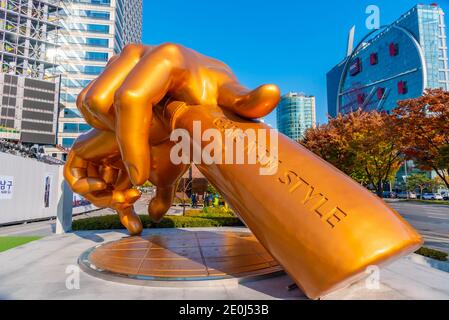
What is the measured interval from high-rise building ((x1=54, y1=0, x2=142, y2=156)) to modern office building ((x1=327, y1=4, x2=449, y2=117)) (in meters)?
57.5

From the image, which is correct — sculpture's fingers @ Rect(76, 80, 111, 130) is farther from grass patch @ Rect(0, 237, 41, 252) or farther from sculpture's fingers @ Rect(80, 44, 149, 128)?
grass patch @ Rect(0, 237, 41, 252)

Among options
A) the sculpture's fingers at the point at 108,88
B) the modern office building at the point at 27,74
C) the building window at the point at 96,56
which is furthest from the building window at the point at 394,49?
the sculpture's fingers at the point at 108,88

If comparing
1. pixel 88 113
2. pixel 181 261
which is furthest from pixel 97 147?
pixel 181 261

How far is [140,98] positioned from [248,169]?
1.95m

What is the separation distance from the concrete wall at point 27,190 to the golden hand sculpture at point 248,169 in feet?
25.9

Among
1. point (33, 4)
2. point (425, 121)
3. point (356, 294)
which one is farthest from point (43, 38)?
point (356, 294)

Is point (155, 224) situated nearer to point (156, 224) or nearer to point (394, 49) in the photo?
point (156, 224)

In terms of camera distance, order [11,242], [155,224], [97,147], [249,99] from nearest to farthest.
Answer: [249,99] < [97,147] < [11,242] < [155,224]

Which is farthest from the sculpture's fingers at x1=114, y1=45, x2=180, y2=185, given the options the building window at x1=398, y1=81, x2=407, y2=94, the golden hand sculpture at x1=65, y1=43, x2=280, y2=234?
the building window at x1=398, y1=81, x2=407, y2=94

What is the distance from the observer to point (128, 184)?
25.2 feet

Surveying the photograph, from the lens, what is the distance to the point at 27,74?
41438mm

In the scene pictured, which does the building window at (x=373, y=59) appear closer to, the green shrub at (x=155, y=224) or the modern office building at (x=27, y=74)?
the modern office building at (x=27, y=74)

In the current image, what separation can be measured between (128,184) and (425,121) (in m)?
14.7
